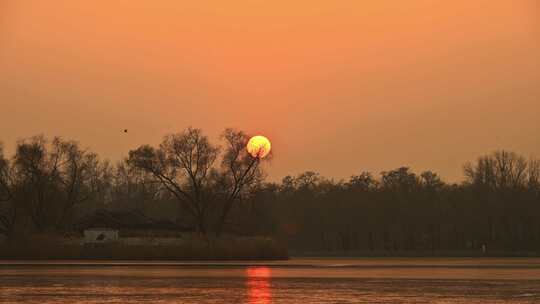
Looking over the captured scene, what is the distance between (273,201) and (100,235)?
1921 inches

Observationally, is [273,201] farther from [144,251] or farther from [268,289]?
[268,289]

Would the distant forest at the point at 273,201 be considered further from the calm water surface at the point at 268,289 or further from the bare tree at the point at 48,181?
the calm water surface at the point at 268,289

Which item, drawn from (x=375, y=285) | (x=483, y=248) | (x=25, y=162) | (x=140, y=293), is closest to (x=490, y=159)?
(x=483, y=248)

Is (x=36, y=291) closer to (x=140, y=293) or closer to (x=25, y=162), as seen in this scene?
(x=140, y=293)

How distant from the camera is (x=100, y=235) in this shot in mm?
83062

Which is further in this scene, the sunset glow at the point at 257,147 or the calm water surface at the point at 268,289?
the sunset glow at the point at 257,147

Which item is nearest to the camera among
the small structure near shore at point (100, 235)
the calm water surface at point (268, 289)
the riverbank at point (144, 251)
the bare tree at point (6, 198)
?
the calm water surface at point (268, 289)

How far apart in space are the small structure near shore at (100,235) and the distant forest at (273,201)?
2909 mm

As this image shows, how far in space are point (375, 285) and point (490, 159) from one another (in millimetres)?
96501

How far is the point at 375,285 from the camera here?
40094 mm

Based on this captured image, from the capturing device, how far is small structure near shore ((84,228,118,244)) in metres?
82.8

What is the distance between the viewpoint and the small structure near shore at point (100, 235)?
82750mm

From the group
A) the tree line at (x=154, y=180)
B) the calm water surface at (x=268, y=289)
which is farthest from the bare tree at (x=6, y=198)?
the calm water surface at (x=268, y=289)

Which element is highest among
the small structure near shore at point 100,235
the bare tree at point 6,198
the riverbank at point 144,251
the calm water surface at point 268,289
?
the bare tree at point 6,198
